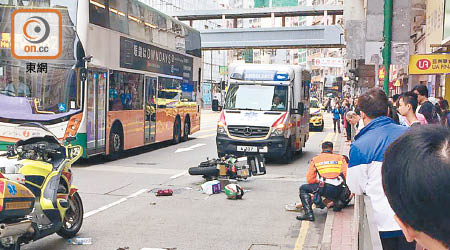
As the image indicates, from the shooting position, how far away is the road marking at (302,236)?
7235mm

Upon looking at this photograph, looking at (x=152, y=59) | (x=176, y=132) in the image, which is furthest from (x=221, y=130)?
(x=176, y=132)

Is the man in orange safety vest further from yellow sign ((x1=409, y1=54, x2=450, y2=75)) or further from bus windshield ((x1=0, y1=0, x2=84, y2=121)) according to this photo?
bus windshield ((x1=0, y1=0, x2=84, y2=121))

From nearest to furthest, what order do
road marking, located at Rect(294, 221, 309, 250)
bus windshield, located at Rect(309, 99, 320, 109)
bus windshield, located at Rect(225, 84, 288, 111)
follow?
1. road marking, located at Rect(294, 221, 309, 250)
2. bus windshield, located at Rect(225, 84, 288, 111)
3. bus windshield, located at Rect(309, 99, 320, 109)

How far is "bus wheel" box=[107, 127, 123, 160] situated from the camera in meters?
15.7

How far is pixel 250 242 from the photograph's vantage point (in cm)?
739

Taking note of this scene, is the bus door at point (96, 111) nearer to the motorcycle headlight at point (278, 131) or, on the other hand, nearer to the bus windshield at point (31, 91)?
the bus windshield at point (31, 91)

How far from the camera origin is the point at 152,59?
1828 cm

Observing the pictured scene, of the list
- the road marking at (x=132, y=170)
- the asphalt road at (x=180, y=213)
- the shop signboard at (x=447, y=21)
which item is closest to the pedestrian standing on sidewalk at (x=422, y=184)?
the asphalt road at (x=180, y=213)

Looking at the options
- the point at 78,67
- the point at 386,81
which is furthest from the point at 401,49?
the point at 78,67

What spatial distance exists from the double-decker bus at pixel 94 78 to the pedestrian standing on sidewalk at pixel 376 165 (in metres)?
10.3

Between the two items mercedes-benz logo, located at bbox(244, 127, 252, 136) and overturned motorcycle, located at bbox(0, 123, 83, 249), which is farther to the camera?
mercedes-benz logo, located at bbox(244, 127, 252, 136)

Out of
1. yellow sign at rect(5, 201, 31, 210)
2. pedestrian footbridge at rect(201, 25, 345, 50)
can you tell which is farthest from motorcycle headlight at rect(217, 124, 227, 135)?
pedestrian footbridge at rect(201, 25, 345, 50)

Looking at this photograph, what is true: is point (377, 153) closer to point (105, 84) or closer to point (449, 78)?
point (105, 84)

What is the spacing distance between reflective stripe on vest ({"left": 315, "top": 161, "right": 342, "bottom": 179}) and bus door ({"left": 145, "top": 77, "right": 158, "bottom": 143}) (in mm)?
10186
